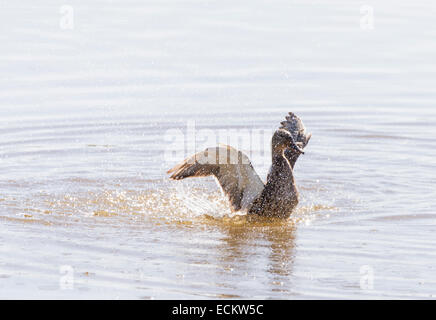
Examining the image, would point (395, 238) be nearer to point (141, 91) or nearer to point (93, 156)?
point (93, 156)

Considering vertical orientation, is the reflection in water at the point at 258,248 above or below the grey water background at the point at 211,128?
below

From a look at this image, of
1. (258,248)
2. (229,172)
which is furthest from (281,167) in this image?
(258,248)

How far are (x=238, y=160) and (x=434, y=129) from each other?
4609 mm

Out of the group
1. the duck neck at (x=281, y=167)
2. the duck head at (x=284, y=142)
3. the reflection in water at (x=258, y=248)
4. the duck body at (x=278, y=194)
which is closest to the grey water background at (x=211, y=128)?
the reflection in water at (x=258, y=248)

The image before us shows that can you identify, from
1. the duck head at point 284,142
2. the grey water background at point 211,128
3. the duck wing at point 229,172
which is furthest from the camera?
the duck wing at point 229,172

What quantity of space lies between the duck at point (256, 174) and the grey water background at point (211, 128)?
22 centimetres

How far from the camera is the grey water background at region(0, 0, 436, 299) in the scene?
7711 mm

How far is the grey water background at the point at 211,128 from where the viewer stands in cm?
771

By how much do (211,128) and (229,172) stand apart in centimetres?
359

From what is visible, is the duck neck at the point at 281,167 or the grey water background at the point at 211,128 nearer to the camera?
the grey water background at the point at 211,128

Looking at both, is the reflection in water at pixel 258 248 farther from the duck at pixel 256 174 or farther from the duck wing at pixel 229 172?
the duck wing at pixel 229 172

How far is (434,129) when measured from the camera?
13094 millimetres

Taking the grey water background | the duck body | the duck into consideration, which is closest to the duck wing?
the duck

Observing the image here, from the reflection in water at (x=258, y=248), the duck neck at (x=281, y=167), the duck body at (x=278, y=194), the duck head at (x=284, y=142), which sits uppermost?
the duck head at (x=284, y=142)
